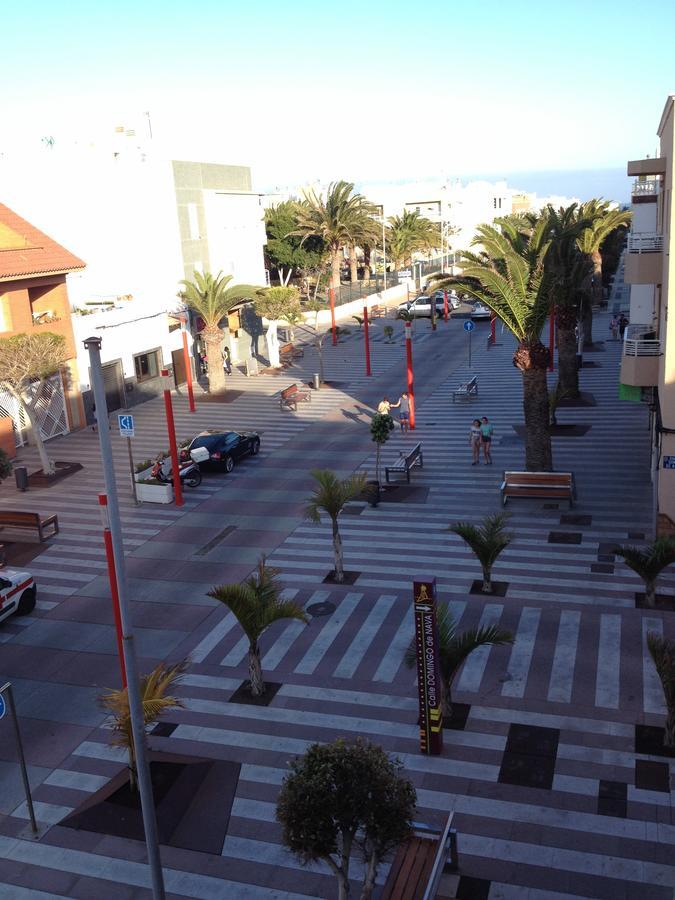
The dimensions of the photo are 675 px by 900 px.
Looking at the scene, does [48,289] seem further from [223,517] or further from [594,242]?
[594,242]

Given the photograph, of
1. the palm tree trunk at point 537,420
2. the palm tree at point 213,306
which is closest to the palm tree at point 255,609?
the palm tree trunk at point 537,420

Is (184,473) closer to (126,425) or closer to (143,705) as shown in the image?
(126,425)

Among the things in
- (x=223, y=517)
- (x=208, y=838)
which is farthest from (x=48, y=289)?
(x=208, y=838)

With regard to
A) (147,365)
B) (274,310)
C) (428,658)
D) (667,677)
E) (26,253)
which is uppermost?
(26,253)

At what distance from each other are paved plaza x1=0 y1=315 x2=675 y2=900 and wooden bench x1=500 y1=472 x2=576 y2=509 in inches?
14.4

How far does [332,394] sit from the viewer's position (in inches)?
1559

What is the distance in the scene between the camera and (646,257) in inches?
888

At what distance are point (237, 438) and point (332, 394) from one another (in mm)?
11215

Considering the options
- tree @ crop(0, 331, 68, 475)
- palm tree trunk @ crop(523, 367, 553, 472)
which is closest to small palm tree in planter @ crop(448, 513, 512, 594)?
palm tree trunk @ crop(523, 367, 553, 472)

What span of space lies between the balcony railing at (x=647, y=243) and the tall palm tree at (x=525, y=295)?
2.24m

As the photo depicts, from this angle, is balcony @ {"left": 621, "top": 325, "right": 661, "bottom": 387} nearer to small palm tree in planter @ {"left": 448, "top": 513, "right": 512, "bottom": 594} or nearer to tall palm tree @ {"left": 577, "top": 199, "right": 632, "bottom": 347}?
small palm tree in planter @ {"left": 448, "top": 513, "right": 512, "bottom": 594}

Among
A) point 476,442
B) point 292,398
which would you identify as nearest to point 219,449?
point 476,442

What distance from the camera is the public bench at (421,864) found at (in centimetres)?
928

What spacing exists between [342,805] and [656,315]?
21307mm
